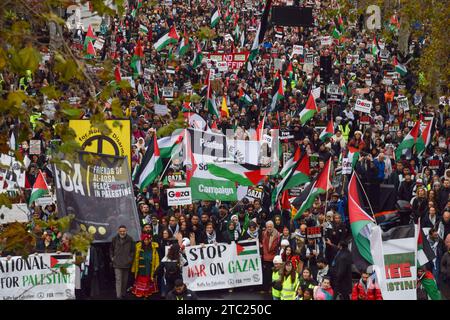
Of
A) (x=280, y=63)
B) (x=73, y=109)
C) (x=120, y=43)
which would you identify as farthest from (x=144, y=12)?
(x=73, y=109)

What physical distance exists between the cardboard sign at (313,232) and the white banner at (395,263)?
2.48m

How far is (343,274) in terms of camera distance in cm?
1555

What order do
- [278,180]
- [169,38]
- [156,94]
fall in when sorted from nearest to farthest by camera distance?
[278,180], [156,94], [169,38]

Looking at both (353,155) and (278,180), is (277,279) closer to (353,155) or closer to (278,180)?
(278,180)

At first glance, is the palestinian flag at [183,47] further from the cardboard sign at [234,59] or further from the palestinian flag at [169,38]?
the cardboard sign at [234,59]

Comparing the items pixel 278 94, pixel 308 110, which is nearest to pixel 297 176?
pixel 308 110

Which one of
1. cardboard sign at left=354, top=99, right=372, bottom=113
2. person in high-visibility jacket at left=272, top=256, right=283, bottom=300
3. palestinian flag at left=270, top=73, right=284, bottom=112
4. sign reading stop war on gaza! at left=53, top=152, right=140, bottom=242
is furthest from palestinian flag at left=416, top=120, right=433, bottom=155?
sign reading stop war on gaza! at left=53, top=152, right=140, bottom=242

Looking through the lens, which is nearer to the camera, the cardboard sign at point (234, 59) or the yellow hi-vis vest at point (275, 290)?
the yellow hi-vis vest at point (275, 290)

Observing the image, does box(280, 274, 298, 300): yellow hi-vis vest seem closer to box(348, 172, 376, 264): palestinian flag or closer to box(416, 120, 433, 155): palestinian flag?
box(348, 172, 376, 264): palestinian flag

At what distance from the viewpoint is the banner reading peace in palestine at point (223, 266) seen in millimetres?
16531

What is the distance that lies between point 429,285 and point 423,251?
2.06 feet

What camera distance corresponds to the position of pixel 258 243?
55.6 ft

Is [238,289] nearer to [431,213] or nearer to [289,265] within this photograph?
[289,265]

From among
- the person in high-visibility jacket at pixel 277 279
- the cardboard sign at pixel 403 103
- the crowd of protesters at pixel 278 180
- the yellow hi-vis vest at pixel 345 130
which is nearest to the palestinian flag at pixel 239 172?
the crowd of protesters at pixel 278 180
